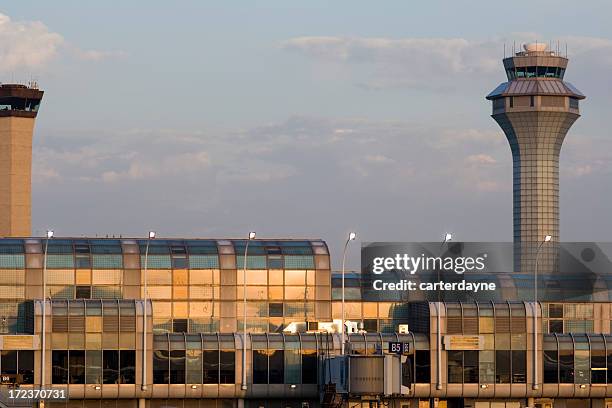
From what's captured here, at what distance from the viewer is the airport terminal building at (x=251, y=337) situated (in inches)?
5167

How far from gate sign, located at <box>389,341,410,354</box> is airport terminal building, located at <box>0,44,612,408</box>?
0.18 meters

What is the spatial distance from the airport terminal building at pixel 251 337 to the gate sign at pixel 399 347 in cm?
18

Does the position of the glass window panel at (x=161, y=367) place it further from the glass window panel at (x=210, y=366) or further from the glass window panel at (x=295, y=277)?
the glass window panel at (x=295, y=277)

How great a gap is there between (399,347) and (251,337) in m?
14.5

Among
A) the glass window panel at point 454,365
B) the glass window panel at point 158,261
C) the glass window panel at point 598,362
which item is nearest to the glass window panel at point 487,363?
the glass window panel at point 454,365

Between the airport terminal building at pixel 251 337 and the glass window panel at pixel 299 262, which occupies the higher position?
the glass window panel at pixel 299 262

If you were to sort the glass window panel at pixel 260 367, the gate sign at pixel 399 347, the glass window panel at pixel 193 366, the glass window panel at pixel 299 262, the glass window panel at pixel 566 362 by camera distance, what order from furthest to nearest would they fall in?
the glass window panel at pixel 299 262 < the glass window panel at pixel 566 362 < the glass window panel at pixel 260 367 < the glass window panel at pixel 193 366 < the gate sign at pixel 399 347

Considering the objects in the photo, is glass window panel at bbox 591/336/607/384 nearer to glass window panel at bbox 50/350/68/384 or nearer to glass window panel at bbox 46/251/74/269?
glass window panel at bbox 50/350/68/384

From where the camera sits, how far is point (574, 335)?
459ft

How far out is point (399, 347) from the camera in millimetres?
133500

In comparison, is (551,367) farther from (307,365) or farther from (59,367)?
(59,367)

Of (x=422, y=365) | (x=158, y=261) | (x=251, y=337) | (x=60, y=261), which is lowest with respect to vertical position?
(x=422, y=365)

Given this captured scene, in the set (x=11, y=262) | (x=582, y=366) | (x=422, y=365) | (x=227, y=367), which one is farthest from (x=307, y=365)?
(x=11, y=262)

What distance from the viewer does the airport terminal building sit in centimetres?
13125
